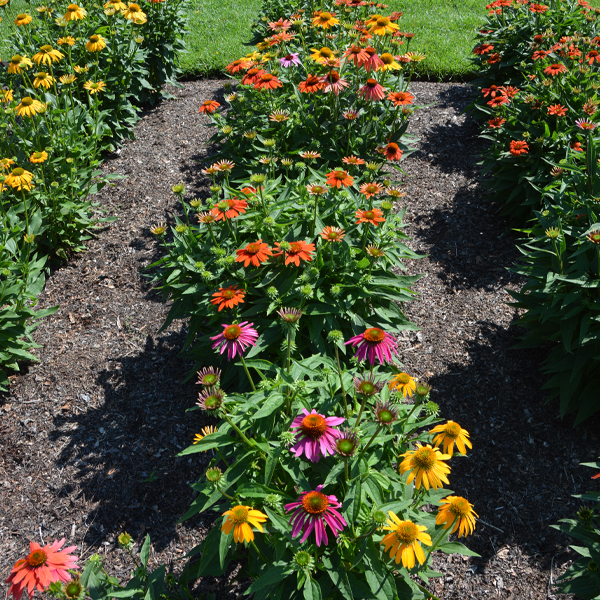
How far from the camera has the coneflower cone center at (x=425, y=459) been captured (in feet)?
5.88

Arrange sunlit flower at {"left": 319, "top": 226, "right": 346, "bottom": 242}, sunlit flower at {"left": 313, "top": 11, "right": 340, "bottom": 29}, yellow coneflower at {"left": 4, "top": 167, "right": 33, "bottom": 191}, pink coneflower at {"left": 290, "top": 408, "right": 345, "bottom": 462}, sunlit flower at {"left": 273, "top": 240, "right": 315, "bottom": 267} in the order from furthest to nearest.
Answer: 1. sunlit flower at {"left": 313, "top": 11, "right": 340, "bottom": 29}
2. yellow coneflower at {"left": 4, "top": 167, "right": 33, "bottom": 191}
3. sunlit flower at {"left": 319, "top": 226, "right": 346, "bottom": 242}
4. sunlit flower at {"left": 273, "top": 240, "right": 315, "bottom": 267}
5. pink coneflower at {"left": 290, "top": 408, "right": 345, "bottom": 462}

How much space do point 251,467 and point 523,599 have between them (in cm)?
154

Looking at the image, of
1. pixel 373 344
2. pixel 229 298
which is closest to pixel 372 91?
pixel 229 298

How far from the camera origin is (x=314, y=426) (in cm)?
176

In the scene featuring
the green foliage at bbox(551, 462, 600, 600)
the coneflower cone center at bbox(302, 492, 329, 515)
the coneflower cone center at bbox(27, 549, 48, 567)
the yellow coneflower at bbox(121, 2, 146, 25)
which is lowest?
the green foliage at bbox(551, 462, 600, 600)

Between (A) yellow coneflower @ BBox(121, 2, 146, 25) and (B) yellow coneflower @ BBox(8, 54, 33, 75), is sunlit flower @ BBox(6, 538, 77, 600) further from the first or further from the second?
(A) yellow coneflower @ BBox(121, 2, 146, 25)

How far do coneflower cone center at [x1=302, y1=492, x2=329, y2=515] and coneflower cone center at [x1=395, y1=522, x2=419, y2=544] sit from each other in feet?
0.90

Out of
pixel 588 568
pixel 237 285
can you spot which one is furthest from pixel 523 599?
pixel 237 285

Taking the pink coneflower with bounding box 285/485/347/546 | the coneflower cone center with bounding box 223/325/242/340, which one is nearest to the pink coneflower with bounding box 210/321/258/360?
the coneflower cone center with bounding box 223/325/242/340

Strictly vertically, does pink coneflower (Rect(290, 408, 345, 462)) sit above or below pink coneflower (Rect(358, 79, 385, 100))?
below

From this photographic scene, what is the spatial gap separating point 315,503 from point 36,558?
0.95 meters

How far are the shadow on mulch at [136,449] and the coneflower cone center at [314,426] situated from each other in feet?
4.48

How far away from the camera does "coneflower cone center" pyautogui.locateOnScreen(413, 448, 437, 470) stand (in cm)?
179

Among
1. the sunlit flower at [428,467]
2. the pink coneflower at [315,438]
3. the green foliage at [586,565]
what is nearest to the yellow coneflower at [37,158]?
the pink coneflower at [315,438]
